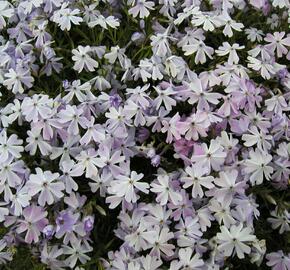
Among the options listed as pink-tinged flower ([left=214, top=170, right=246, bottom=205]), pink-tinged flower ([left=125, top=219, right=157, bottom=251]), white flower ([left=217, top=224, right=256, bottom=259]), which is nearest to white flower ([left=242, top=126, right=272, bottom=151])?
pink-tinged flower ([left=214, top=170, right=246, bottom=205])

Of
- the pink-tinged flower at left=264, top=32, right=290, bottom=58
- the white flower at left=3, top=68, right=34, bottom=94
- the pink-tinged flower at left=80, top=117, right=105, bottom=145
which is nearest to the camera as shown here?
the pink-tinged flower at left=80, top=117, right=105, bottom=145

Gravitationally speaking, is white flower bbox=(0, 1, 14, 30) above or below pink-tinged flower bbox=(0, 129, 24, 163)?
above

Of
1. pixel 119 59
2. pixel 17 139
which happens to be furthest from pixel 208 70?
pixel 17 139

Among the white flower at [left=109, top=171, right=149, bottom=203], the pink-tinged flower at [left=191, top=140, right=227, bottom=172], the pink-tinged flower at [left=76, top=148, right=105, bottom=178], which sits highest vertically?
the pink-tinged flower at [left=191, top=140, right=227, bottom=172]

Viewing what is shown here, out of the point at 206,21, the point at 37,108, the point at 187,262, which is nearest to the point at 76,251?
the point at 187,262

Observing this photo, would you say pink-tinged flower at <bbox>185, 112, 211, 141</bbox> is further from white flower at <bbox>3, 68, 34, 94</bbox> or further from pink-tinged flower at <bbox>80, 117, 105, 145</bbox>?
white flower at <bbox>3, 68, 34, 94</bbox>

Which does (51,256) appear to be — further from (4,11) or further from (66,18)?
(4,11)
